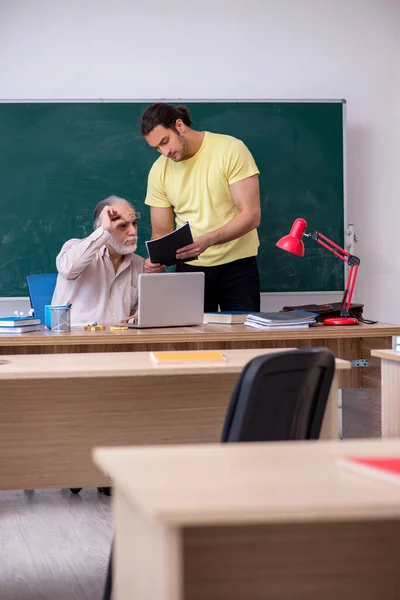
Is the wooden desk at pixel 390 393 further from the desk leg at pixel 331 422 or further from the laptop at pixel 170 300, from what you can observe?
the laptop at pixel 170 300

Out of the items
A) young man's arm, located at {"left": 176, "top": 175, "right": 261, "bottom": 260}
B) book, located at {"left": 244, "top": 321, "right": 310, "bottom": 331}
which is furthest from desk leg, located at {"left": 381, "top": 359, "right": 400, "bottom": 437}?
young man's arm, located at {"left": 176, "top": 175, "right": 261, "bottom": 260}

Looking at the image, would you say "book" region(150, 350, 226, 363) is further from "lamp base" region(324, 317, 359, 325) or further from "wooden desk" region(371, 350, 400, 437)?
"lamp base" region(324, 317, 359, 325)

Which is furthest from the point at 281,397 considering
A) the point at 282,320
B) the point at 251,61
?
the point at 251,61

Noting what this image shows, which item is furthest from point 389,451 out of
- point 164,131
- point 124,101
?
point 124,101

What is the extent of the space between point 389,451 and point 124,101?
13.8ft

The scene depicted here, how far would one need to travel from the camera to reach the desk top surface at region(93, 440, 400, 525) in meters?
1.01

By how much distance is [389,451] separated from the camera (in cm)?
136

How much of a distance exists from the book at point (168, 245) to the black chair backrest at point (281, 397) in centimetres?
194

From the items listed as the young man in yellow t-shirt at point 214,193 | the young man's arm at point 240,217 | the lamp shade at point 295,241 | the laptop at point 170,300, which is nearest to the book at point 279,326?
the laptop at point 170,300

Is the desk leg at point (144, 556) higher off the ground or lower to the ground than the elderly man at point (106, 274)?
lower

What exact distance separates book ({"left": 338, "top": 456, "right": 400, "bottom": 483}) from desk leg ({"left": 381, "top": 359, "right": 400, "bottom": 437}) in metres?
1.41

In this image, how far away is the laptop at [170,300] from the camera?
11.5ft

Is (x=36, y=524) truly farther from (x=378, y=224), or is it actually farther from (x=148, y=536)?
(x=378, y=224)

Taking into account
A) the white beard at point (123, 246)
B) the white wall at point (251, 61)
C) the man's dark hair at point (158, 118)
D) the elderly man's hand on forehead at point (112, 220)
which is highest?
the white wall at point (251, 61)
